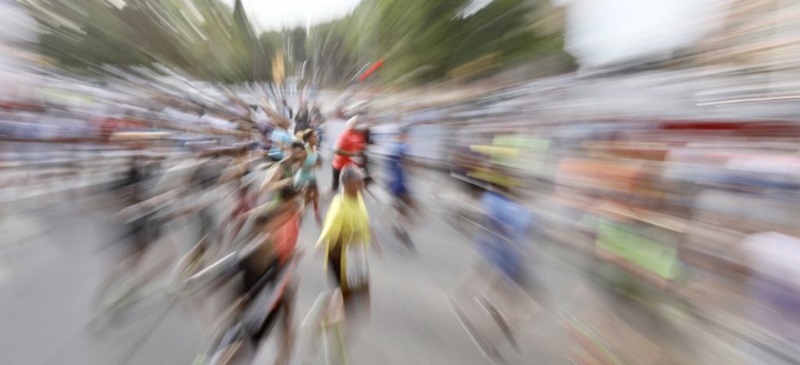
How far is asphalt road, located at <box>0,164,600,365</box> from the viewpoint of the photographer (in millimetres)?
3463

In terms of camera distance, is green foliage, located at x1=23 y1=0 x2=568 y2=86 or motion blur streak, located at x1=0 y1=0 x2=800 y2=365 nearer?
motion blur streak, located at x1=0 y1=0 x2=800 y2=365

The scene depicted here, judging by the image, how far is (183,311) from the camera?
4020 millimetres

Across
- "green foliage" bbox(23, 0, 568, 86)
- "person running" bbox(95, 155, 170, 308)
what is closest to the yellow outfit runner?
"person running" bbox(95, 155, 170, 308)

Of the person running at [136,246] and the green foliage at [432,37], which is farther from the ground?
the green foliage at [432,37]

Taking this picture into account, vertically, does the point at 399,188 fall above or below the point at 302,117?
below

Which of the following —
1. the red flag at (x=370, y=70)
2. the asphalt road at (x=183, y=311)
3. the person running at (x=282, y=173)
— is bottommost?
the asphalt road at (x=183, y=311)

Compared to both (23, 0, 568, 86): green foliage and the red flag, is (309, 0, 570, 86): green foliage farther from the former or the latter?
the red flag

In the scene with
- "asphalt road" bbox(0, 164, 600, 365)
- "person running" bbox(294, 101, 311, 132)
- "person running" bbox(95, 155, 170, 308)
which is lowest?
"asphalt road" bbox(0, 164, 600, 365)

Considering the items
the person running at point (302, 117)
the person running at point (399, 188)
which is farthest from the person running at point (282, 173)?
the person running at point (302, 117)

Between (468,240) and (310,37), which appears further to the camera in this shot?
(310,37)

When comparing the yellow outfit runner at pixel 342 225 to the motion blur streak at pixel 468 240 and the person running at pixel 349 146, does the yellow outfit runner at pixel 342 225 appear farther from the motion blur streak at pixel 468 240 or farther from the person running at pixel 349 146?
the person running at pixel 349 146

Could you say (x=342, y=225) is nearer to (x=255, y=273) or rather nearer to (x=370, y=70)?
(x=255, y=273)

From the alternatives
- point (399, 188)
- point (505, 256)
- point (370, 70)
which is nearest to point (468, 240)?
point (399, 188)

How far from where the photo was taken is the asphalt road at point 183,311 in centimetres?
346
